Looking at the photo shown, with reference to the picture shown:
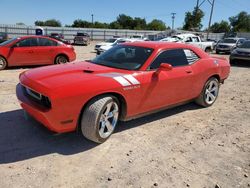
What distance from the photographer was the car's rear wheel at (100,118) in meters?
3.82

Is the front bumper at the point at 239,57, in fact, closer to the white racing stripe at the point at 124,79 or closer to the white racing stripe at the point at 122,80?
the white racing stripe at the point at 124,79

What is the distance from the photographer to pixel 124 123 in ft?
16.3

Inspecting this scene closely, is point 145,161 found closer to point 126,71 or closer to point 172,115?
point 126,71

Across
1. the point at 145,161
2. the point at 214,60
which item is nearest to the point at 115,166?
the point at 145,161

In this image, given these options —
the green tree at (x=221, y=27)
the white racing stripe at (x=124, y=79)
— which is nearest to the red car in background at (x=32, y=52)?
the white racing stripe at (x=124, y=79)

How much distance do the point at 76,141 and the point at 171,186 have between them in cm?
169

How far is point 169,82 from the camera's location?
4.92 meters

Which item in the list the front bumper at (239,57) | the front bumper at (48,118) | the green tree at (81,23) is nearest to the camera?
the front bumper at (48,118)

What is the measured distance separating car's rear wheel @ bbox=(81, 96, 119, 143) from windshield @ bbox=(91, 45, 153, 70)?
849 mm

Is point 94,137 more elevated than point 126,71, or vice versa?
point 126,71

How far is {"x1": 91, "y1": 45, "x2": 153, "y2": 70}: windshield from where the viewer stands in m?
4.72

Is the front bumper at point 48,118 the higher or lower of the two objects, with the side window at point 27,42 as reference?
lower

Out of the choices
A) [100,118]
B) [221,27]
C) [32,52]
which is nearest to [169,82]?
[100,118]

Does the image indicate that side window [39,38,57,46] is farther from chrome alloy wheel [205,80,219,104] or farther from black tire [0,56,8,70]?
chrome alloy wheel [205,80,219,104]
